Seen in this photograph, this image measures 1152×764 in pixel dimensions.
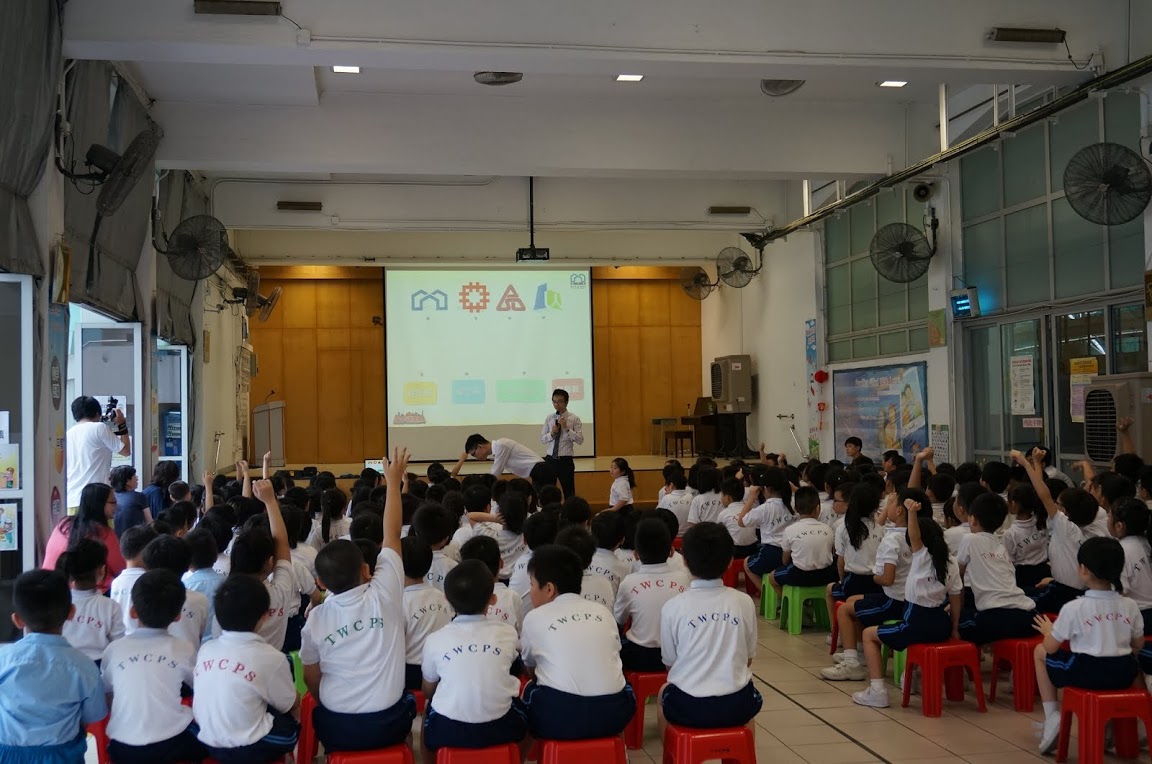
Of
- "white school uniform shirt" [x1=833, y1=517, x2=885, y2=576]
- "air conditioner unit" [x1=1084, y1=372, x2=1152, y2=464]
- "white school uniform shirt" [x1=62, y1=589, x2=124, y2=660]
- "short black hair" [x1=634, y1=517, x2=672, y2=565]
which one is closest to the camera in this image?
"white school uniform shirt" [x1=62, y1=589, x2=124, y2=660]

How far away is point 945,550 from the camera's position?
461 cm

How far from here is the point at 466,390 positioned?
14.7 m

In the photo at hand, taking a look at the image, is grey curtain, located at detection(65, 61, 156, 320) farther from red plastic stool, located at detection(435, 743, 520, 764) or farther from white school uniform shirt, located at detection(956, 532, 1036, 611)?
white school uniform shirt, located at detection(956, 532, 1036, 611)

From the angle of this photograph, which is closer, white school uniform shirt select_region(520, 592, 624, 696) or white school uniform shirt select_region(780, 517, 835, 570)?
white school uniform shirt select_region(520, 592, 624, 696)

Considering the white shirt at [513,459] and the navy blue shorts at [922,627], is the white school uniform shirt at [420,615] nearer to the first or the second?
the navy blue shorts at [922,627]

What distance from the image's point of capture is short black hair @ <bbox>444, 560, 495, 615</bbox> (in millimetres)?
3234

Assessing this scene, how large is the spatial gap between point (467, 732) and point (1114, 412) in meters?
5.62

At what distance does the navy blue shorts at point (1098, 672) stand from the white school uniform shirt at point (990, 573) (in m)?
0.84

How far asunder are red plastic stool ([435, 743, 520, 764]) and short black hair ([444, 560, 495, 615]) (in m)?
0.44

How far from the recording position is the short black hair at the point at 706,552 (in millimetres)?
3564

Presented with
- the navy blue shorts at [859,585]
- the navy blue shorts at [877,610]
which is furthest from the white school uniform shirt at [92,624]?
the navy blue shorts at [859,585]

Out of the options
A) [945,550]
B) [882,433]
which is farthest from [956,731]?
[882,433]

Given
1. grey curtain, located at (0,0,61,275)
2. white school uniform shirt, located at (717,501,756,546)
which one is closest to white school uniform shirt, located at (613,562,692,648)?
white school uniform shirt, located at (717,501,756,546)

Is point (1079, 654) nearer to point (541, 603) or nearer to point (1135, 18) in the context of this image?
point (541, 603)
